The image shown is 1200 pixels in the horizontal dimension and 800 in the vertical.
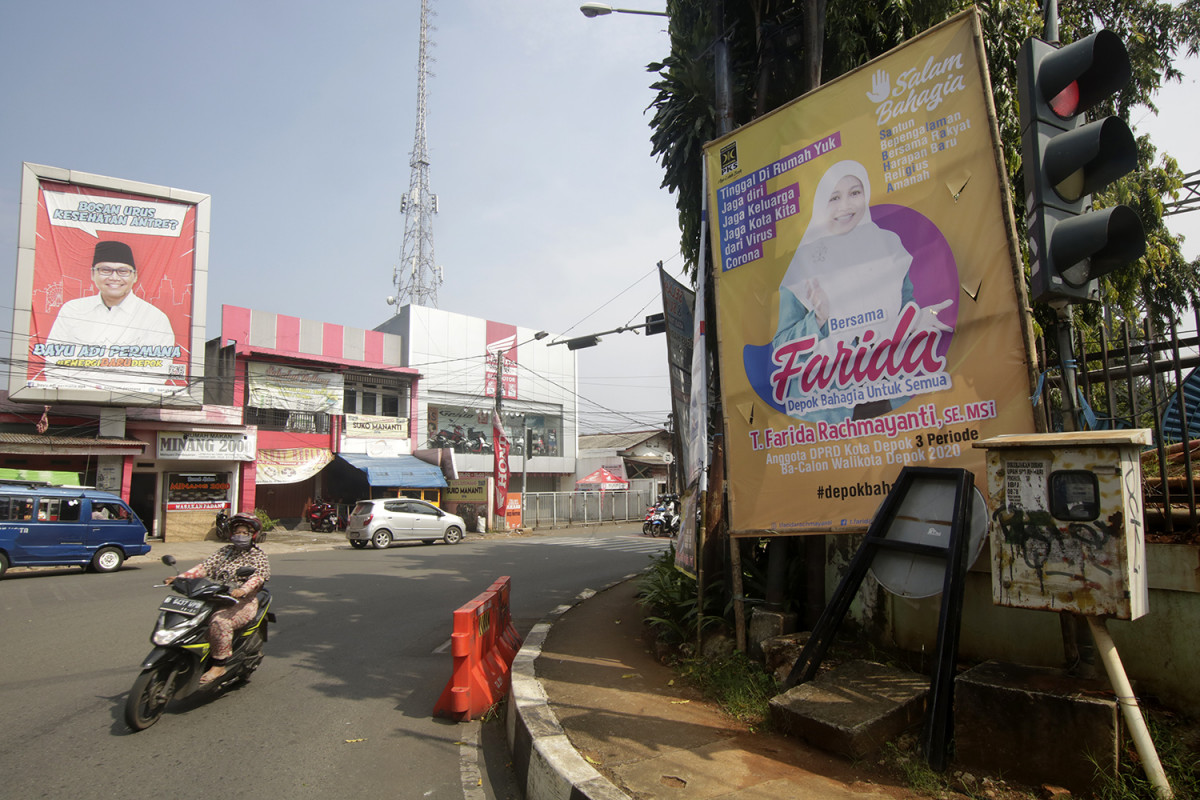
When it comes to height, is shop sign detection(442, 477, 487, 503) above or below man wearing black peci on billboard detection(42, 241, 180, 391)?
below

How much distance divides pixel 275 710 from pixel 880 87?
6.44m

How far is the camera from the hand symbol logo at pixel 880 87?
4.76m

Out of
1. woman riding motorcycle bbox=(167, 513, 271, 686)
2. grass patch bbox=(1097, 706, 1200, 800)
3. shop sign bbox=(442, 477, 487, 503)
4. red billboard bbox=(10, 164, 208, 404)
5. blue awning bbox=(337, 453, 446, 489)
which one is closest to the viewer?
grass patch bbox=(1097, 706, 1200, 800)

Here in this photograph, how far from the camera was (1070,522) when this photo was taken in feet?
10.2

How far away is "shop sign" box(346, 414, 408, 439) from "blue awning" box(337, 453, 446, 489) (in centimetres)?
92

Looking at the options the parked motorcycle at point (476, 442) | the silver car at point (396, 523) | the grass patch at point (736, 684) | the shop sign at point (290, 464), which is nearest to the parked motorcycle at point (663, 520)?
the silver car at point (396, 523)

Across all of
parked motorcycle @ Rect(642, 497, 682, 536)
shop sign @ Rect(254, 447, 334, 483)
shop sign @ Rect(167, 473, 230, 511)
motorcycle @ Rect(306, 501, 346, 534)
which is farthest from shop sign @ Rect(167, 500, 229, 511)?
parked motorcycle @ Rect(642, 497, 682, 536)

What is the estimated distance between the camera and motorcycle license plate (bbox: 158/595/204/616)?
515 centimetres

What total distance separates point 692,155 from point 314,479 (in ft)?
76.5

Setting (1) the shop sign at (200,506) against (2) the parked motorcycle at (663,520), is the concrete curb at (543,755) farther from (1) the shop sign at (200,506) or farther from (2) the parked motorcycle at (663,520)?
(1) the shop sign at (200,506)

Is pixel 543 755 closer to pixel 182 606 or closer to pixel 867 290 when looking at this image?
pixel 182 606

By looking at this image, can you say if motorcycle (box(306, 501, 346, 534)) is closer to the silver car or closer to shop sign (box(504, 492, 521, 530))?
the silver car

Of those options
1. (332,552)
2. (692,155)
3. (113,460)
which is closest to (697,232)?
(692,155)

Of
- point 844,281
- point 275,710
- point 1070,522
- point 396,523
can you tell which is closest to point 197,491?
point 396,523
